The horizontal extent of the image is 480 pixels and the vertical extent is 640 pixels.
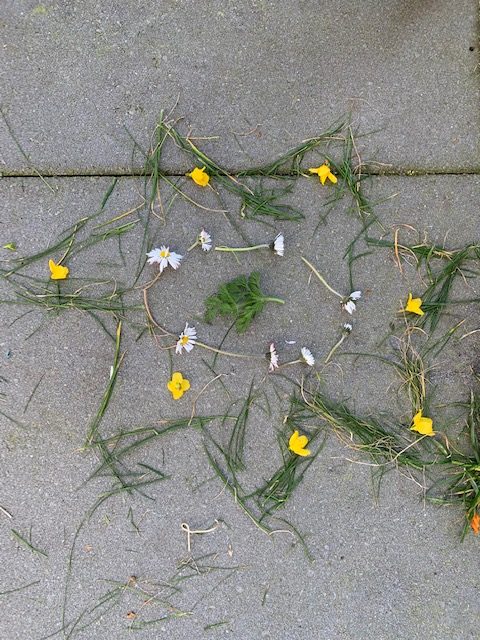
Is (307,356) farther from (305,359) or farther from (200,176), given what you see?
(200,176)

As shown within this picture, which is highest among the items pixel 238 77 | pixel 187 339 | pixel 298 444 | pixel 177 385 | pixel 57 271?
pixel 238 77

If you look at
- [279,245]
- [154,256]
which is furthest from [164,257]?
[279,245]

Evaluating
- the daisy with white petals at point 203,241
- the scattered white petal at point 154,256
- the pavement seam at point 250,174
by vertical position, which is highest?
the pavement seam at point 250,174

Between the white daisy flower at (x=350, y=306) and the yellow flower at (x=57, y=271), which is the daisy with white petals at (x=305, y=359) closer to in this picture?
the white daisy flower at (x=350, y=306)

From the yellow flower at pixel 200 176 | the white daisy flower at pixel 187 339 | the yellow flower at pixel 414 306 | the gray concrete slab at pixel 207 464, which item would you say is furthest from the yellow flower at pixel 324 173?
the white daisy flower at pixel 187 339

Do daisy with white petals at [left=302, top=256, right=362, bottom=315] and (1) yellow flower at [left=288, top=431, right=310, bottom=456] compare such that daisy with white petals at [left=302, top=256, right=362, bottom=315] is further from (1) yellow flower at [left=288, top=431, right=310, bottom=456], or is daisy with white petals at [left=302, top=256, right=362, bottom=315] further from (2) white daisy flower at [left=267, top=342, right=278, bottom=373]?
(1) yellow flower at [left=288, top=431, right=310, bottom=456]

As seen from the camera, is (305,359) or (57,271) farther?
(305,359)
